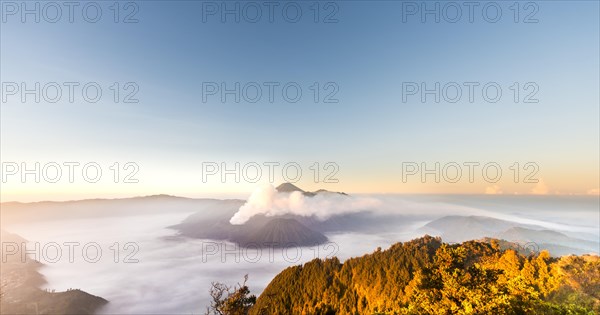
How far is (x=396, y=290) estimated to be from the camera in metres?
100

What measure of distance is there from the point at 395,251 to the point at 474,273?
108331 mm

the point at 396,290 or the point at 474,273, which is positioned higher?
the point at 474,273

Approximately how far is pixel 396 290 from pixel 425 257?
73.2ft

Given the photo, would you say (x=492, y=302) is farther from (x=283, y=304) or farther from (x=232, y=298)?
(x=283, y=304)

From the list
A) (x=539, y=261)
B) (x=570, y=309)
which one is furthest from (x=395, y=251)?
(x=570, y=309)

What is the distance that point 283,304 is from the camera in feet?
442

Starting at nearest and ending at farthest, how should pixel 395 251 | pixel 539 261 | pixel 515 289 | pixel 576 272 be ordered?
pixel 515 289
pixel 576 272
pixel 539 261
pixel 395 251

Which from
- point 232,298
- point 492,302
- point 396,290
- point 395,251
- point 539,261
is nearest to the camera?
point 492,302

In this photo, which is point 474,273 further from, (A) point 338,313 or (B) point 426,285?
(A) point 338,313

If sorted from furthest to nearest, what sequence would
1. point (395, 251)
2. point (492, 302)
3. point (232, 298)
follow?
point (395, 251)
point (232, 298)
point (492, 302)

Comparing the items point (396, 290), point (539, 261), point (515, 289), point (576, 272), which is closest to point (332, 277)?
point (396, 290)

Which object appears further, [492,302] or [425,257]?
[425,257]

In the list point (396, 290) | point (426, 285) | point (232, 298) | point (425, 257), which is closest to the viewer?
point (426, 285)

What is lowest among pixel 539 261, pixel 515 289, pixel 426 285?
pixel 539 261
